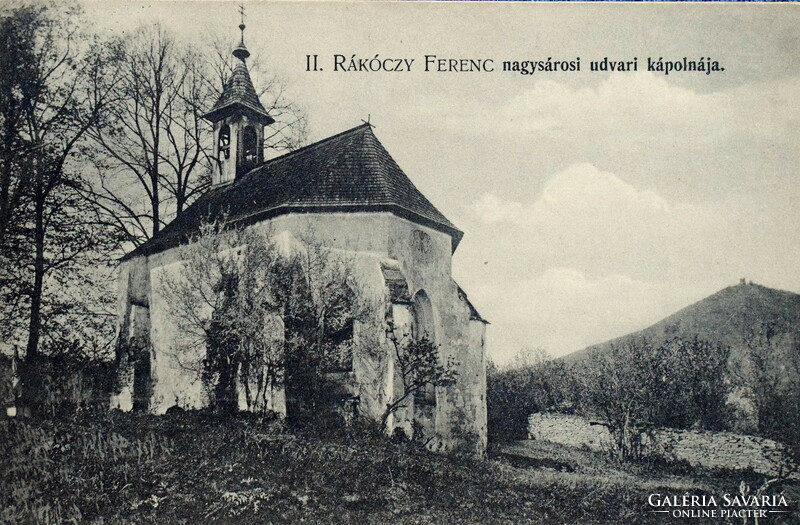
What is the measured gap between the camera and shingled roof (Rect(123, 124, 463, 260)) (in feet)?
43.8

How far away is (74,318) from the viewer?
14.3 meters

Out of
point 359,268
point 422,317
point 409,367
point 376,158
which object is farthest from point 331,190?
point 409,367

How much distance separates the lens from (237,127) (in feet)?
63.4

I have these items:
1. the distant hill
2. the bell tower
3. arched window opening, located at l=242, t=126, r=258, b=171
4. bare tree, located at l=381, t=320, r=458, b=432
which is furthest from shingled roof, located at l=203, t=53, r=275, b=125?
the distant hill

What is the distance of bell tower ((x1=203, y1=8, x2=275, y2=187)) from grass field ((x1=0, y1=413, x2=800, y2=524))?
424 inches

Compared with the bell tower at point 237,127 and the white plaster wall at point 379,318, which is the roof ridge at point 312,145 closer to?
the bell tower at point 237,127

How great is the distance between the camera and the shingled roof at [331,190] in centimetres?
1334

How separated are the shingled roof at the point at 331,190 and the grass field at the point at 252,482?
5.28 metres

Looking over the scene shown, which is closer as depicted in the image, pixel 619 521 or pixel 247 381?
pixel 619 521

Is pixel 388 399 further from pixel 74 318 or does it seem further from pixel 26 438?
pixel 74 318

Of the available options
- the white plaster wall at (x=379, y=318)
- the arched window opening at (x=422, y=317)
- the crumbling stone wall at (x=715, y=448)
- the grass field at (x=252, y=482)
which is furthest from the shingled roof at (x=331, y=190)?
the crumbling stone wall at (x=715, y=448)

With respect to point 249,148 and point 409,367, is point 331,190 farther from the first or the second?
point 249,148

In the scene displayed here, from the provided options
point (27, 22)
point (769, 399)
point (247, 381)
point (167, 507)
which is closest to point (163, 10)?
point (27, 22)

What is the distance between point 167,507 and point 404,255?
7.77 meters
